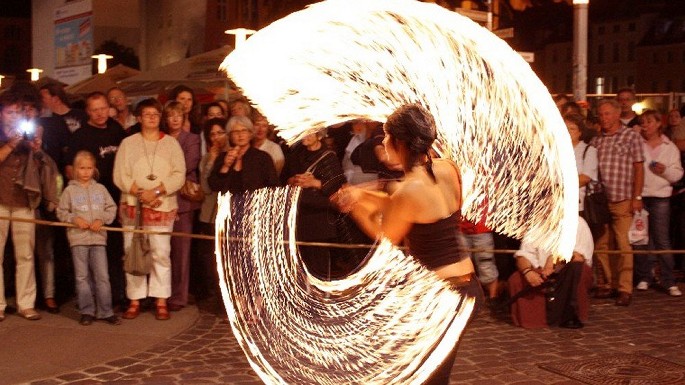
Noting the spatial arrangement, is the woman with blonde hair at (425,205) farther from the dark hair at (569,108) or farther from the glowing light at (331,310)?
the dark hair at (569,108)

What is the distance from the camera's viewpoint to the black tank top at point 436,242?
4629mm

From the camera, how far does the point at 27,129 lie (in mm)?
8812

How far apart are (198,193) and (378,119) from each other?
353 cm

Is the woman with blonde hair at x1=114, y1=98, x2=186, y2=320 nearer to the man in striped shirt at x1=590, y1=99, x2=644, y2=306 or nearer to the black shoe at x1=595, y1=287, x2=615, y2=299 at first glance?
the man in striped shirt at x1=590, y1=99, x2=644, y2=306

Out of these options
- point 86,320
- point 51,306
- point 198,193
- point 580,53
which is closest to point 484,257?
point 198,193

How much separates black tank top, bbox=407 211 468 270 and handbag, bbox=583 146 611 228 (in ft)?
17.8

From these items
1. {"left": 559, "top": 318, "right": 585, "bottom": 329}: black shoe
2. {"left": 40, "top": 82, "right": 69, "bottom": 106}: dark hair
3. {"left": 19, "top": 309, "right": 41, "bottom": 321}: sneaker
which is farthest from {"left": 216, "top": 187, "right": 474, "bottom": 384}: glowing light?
{"left": 40, "top": 82, "right": 69, "bottom": 106}: dark hair

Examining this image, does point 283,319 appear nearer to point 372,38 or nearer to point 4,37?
point 372,38

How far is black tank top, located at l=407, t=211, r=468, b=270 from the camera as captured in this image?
4.63 metres

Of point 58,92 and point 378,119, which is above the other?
point 58,92

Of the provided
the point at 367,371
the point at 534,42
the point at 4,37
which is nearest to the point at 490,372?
the point at 367,371

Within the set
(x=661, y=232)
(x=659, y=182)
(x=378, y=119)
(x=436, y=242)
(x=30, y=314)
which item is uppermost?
(x=378, y=119)

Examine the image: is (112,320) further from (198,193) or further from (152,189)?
(198,193)

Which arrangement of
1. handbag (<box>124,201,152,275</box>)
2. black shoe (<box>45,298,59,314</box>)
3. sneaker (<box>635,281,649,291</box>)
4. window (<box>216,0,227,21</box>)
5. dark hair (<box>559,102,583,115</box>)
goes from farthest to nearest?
window (<box>216,0,227,21</box>), sneaker (<box>635,281,649,291</box>), dark hair (<box>559,102,583,115</box>), black shoe (<box>45,298,59,314</box>), handbag (<box>124,201,152,275</box>)
